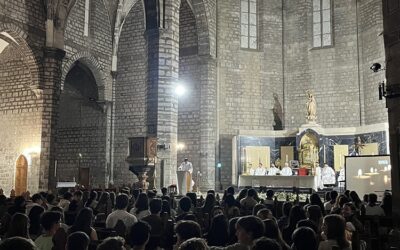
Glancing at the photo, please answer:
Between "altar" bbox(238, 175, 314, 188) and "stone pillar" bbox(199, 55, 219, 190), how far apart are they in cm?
341

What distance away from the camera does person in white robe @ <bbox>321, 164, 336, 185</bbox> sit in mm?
20375

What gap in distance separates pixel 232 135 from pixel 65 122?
31.6ft

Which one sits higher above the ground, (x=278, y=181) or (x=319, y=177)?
(x=319, y=177)

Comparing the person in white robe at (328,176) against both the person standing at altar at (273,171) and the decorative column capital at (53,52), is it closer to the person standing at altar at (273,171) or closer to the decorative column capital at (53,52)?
the person standing at altar at (273,171)

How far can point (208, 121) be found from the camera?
23984mm

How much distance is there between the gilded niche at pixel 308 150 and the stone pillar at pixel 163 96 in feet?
27.3

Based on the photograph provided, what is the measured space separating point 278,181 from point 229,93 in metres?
7.58

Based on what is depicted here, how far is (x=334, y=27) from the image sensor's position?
25234mm

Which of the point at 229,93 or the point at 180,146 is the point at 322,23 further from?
the point at 180,146

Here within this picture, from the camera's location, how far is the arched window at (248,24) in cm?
2628

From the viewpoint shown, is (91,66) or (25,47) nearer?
(25,47)

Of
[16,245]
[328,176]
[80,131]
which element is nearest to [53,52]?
[80,131]

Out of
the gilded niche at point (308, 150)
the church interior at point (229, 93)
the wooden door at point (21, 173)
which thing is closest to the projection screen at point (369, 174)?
the church interior at point (229, 93)

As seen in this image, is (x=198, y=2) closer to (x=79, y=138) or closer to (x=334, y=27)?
(x=334, y=27)
